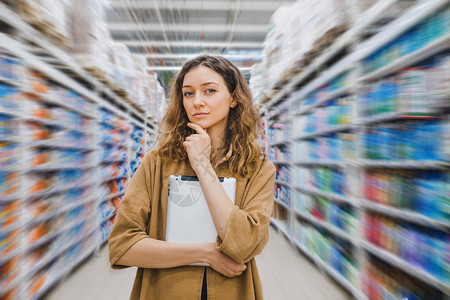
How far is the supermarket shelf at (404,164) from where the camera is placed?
43.9 inches

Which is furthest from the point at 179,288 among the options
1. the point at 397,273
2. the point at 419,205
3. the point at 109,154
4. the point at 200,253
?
the point at 109,154

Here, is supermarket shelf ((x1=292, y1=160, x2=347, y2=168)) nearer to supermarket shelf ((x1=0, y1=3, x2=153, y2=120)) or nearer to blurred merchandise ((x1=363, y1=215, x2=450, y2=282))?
blurred merchandise ((x1=363, y1=215, x2=450, y2=282))

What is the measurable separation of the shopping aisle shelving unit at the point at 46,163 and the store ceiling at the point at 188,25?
0.77m

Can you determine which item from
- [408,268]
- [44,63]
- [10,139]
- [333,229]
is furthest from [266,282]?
[44,63]

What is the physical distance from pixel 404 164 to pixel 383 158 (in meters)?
0.17

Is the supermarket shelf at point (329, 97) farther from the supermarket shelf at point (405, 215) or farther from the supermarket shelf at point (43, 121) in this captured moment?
the supermarket shelf at point (43, 121)

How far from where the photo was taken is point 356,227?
1.73 metres

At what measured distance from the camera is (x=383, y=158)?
1464 mm

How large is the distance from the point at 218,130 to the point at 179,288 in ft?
1.63

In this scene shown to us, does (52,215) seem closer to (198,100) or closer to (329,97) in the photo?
(198,100)

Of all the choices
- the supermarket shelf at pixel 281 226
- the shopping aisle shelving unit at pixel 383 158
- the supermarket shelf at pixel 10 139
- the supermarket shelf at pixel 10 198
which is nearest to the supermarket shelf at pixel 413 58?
the shopping aisle shelving unit at pixel 383 158

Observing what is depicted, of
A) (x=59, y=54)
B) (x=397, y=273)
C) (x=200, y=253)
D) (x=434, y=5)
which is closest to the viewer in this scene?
(x=200, y=253)

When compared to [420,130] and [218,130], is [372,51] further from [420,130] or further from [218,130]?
[218,130]

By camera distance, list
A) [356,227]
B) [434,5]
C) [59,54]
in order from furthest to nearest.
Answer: [59,54] < [356,227] < [434,5]
